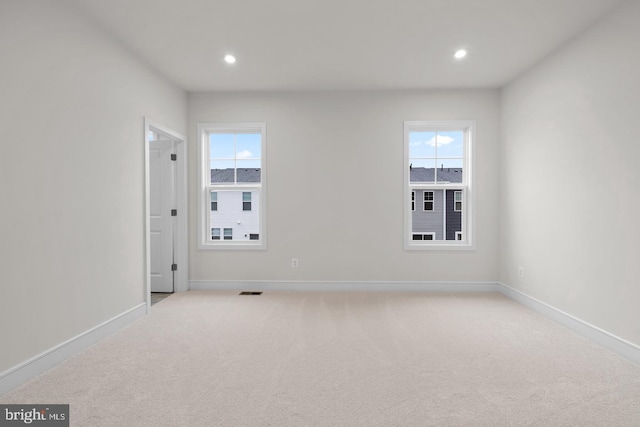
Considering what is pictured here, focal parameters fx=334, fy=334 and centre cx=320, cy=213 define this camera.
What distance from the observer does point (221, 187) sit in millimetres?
4852

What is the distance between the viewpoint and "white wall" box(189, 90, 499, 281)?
4.69 m

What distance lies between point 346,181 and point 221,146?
6.30 feet

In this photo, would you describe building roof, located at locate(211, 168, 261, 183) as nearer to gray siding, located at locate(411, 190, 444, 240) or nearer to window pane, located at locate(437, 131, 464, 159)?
gray siding, located at locate(411, 190, 444, 240)

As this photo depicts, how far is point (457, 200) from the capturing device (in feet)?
15.8

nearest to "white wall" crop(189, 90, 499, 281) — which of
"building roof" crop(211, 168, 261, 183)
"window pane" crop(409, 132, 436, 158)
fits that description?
"window pane" crop(409, 132, 436, 158)

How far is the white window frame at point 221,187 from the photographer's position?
4.77 meters

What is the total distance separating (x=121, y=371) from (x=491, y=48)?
4404mm

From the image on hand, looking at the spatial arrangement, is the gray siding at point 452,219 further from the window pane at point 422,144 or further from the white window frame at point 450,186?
the window pane at point 422,144

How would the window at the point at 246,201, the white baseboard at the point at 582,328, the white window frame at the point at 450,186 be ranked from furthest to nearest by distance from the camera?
the window at the point at 246,201
the white window frame at the point at 450,186
the white baseboard at the point at 582,328

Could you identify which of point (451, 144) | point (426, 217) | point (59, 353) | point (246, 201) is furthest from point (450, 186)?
point (59, 353)

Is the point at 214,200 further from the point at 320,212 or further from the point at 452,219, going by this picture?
the point at 452,219

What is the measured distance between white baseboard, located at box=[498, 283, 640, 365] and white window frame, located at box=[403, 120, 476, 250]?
94 cm
